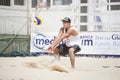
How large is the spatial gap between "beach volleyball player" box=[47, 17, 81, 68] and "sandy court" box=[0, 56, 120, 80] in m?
0.10

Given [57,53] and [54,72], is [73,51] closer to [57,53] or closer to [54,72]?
[57,53]

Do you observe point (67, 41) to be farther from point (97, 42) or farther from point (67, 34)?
point (97, 42)

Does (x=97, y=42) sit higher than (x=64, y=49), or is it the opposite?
(x=97, y=42)

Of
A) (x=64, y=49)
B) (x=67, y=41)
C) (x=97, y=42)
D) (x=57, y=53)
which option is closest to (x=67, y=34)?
(x=67, y=41)

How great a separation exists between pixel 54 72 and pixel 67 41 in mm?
533

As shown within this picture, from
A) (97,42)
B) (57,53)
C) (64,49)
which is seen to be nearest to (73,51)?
(64,49)

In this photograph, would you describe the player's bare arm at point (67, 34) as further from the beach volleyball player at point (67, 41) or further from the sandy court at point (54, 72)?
the sandy court at point (54, 72)

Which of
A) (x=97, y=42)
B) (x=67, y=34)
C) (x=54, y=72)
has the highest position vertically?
(x=67, y=34)

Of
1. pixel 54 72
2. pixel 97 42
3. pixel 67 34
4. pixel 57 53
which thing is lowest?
pixel 54 72

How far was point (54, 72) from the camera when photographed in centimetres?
688

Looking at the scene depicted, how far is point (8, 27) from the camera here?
23.3 ft

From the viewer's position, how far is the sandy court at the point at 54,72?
6.78 m

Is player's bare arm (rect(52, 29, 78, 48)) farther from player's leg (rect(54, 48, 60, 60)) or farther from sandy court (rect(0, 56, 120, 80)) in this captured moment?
sandy court (rect(0, 56, 120, 80))

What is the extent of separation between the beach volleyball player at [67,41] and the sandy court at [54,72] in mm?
96
